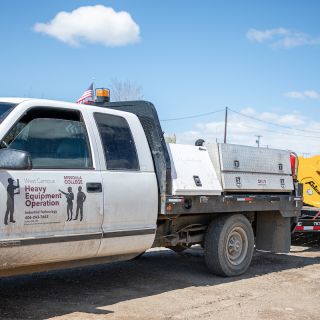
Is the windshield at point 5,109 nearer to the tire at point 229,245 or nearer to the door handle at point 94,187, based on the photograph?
the door handle at point 94,187

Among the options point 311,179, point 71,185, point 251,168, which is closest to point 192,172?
point 251,168

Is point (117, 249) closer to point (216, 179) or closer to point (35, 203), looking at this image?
point (35, 203)

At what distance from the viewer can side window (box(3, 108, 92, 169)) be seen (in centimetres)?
512

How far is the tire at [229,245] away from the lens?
7.36 metres

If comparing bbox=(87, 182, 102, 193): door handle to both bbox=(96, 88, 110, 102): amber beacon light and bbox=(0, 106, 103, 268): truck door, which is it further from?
bbox=(96, 88, 110, 102): amber beacon light

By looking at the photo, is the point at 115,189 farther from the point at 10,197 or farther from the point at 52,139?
the point at 10,197

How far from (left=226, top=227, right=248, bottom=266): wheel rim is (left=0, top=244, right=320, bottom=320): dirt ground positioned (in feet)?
0.85

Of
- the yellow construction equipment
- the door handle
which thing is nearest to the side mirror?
the door handle

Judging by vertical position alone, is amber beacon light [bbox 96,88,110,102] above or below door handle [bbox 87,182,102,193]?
above

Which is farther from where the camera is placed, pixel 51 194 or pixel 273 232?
pixel 273 232

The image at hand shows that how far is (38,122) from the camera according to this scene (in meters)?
5.32

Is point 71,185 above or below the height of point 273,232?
above

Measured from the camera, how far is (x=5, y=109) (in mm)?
5176

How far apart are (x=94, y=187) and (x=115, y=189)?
0.30m
